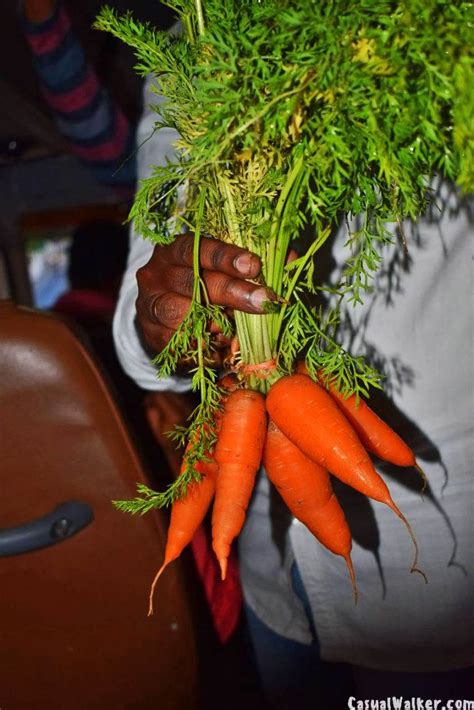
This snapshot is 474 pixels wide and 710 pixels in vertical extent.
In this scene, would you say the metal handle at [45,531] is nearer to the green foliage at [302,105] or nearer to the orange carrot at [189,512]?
the orange carrot at [189,512]

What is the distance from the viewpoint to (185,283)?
0.68 meters

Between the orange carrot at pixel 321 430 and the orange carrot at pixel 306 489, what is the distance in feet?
0.11

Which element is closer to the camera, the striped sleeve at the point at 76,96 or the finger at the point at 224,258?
the finger at the point at 224,258

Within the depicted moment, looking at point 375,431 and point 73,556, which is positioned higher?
point 375,431

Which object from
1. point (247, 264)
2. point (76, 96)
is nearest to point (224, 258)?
point (247, 264)

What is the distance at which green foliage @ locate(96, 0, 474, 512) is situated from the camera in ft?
1.44

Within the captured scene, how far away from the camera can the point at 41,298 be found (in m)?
4.50

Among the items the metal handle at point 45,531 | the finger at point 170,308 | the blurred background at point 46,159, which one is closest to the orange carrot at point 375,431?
the finger at point 170,308

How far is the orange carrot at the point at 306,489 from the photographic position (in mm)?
736

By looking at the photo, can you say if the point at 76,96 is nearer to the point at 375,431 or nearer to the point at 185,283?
the point at 185,283

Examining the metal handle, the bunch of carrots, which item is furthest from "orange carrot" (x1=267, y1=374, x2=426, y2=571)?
the metal handle

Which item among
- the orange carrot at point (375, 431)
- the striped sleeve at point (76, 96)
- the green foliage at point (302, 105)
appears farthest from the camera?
the striped sleeve at point (76, 96)

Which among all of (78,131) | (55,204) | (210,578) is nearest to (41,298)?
(55,204)

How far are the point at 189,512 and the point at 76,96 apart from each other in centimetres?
174
